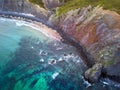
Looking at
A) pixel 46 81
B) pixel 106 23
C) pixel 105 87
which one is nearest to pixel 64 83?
pixel 46 81

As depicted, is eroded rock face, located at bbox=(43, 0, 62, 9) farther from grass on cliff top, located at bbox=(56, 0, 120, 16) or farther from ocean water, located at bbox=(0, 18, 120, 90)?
ocean water, located at bbox=(0, 18, 120, 90)

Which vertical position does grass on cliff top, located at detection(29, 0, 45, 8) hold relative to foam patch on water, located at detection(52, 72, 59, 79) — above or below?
above

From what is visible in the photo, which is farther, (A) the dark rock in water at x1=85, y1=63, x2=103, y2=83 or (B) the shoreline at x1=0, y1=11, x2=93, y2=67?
(B) the shoreline at x1=0, y1=11, x2=93, y2=67

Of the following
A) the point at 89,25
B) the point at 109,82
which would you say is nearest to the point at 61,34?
the point at 89,25

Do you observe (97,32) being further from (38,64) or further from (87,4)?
(38,64)

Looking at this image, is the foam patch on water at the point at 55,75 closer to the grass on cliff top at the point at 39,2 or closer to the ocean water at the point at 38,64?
the ocean water at the point at 38,64

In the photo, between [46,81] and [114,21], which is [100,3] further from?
[46,81]

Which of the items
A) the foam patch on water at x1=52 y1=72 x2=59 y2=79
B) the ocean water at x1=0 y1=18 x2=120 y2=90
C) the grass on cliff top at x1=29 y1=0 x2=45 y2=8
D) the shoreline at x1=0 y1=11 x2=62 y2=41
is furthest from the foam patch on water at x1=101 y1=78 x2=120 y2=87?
the grass on cliff top at x1=29 y1=0 x2=45 y2=8
